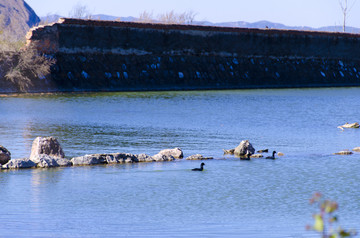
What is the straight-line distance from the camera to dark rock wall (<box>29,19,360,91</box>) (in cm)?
4256

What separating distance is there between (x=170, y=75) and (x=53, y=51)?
8.65 m

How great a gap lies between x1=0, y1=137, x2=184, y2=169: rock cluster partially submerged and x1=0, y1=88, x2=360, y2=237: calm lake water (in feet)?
1.13

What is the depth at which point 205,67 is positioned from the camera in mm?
48781

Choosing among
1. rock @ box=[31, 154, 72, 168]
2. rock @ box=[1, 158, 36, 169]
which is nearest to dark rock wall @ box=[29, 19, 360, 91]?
rock @ box=[31, 154, 72, 168]

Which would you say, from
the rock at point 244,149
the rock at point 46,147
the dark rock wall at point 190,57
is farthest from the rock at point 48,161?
the dark rock wall at point 190,57

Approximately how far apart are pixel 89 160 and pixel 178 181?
8.36ft

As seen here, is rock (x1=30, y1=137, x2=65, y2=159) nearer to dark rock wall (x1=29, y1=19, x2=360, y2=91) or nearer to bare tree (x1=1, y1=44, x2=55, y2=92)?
bare tree (x1=1, y1=44, x2=55, y2=92)

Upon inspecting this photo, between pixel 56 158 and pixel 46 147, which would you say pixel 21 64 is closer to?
pixel 46 147

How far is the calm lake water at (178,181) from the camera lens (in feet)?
28.6

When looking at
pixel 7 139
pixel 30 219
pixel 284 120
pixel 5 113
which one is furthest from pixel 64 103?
pixel 30 219

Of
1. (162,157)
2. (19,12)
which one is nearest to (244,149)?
(162,157)

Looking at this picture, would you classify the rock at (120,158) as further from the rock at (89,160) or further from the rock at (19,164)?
the rock at (19,164)

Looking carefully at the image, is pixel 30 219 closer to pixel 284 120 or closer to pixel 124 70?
pixel 284 120

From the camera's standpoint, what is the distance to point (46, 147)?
13969 millimetres
